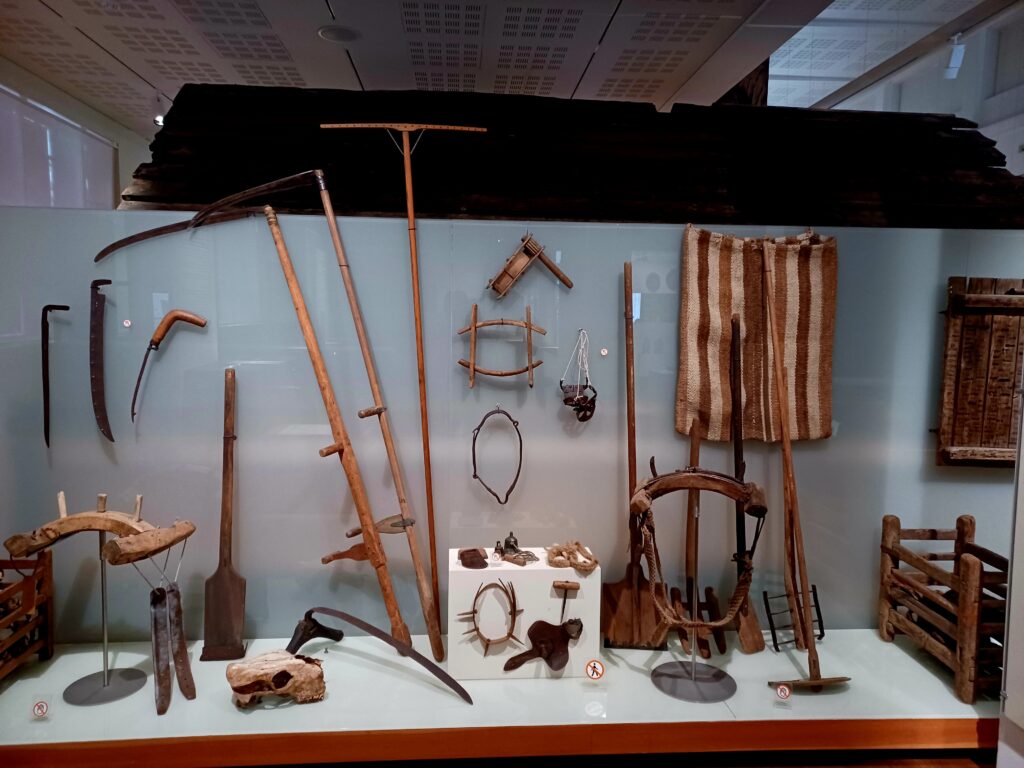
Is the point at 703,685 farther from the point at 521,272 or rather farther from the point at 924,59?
the point at 924,59

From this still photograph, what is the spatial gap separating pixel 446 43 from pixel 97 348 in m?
1.86

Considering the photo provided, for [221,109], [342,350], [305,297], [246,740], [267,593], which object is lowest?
[246,740]

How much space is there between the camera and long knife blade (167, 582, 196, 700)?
97.0 inches

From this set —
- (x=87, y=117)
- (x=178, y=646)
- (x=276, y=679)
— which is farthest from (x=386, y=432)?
(x=87, y=117)

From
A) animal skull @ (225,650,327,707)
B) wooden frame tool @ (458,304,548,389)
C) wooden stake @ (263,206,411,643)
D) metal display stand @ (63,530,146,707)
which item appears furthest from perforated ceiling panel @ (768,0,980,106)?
metal display stand @ (63,530,146,707)

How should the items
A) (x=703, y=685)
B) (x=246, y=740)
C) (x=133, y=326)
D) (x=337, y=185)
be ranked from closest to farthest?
(x=246, y=740) → (x=703, y=685) → (x=133, y=326) → (x=337, y=185)

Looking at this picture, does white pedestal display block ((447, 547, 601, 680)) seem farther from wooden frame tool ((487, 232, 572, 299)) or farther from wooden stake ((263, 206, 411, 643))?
wooden frame tool ((487, 232, 572, 299))

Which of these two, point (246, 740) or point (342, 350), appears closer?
point (246, 740)

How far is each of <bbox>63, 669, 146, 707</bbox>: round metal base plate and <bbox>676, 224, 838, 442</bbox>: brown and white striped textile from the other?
237 cm

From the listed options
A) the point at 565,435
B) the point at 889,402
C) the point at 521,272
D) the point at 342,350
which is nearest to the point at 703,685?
the point at 565,435

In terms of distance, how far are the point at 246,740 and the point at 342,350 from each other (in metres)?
1.46

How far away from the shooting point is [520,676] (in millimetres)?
2635

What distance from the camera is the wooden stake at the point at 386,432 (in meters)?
2.71

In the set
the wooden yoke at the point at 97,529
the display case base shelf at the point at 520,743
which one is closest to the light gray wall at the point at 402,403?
the wooden yoke at the point at 97,529
